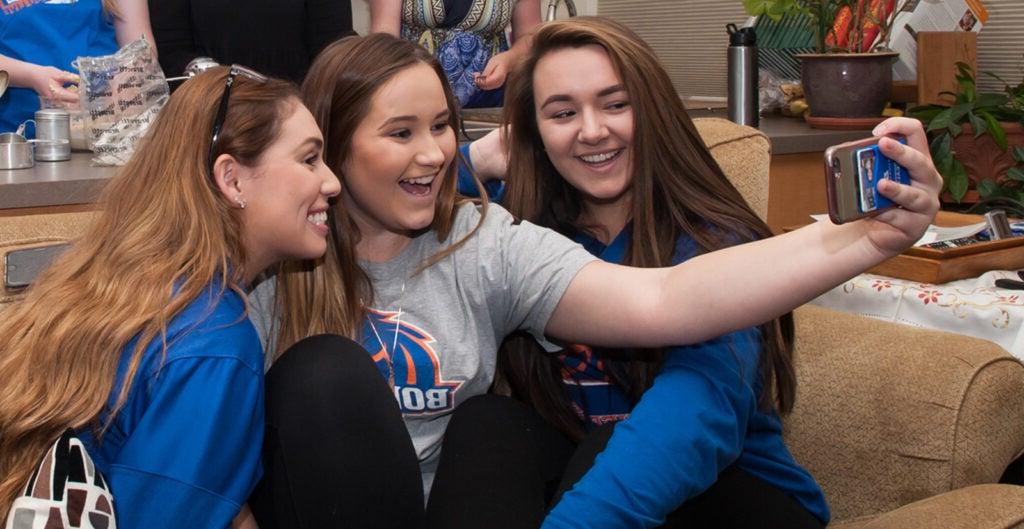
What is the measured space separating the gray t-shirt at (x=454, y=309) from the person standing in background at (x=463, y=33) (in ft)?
4.21

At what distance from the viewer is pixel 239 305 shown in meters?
1.21

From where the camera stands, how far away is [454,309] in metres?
1.38

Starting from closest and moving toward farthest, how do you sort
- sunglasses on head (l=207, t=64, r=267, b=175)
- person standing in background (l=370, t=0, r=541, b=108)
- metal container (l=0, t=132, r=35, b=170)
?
sunglasses on head (l=207, t=64, r=267, b=175)
metal container (l=0, t=132, r=35, b=170)
person standing in background (l=370, t=0, r=541, b=108)

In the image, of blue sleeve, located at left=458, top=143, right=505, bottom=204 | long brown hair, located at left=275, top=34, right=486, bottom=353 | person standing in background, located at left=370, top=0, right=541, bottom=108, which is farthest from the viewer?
person standing in background, located at left=370, top=0, right=541, bottom=108

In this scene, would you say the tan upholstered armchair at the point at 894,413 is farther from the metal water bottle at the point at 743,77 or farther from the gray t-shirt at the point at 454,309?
the metal water bottle at the point at 743,77

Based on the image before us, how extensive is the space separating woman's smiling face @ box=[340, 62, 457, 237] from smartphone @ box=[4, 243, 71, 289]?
386mm

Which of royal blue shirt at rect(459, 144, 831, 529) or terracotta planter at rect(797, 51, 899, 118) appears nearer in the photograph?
royal blue shirt at rect(459, 144, 831, 529)

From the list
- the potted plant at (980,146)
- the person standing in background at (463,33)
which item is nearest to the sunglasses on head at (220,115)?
the person standing in background at (463,33)

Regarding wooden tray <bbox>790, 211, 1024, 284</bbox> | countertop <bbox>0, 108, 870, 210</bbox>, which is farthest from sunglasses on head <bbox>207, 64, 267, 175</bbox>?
wooden tray <bbox>790, 211, 1024, 284</bbox>

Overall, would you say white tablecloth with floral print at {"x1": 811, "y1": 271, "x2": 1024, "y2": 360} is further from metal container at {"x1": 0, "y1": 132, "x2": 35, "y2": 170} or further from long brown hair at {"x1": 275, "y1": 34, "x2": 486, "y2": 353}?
metal container at {"x1": 0, "y1": 132, "x2": 35, "y2": 170}

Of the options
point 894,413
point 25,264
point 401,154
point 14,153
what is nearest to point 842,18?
point 894,413

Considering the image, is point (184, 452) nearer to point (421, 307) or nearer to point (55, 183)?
point (421, 307)

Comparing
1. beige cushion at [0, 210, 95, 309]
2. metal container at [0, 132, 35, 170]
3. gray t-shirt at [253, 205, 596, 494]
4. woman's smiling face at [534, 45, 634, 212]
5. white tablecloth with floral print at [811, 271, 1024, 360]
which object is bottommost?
white tablecloth with floral print at [811, 271, 1024, 360]

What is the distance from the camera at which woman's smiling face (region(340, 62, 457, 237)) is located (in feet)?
4.53
